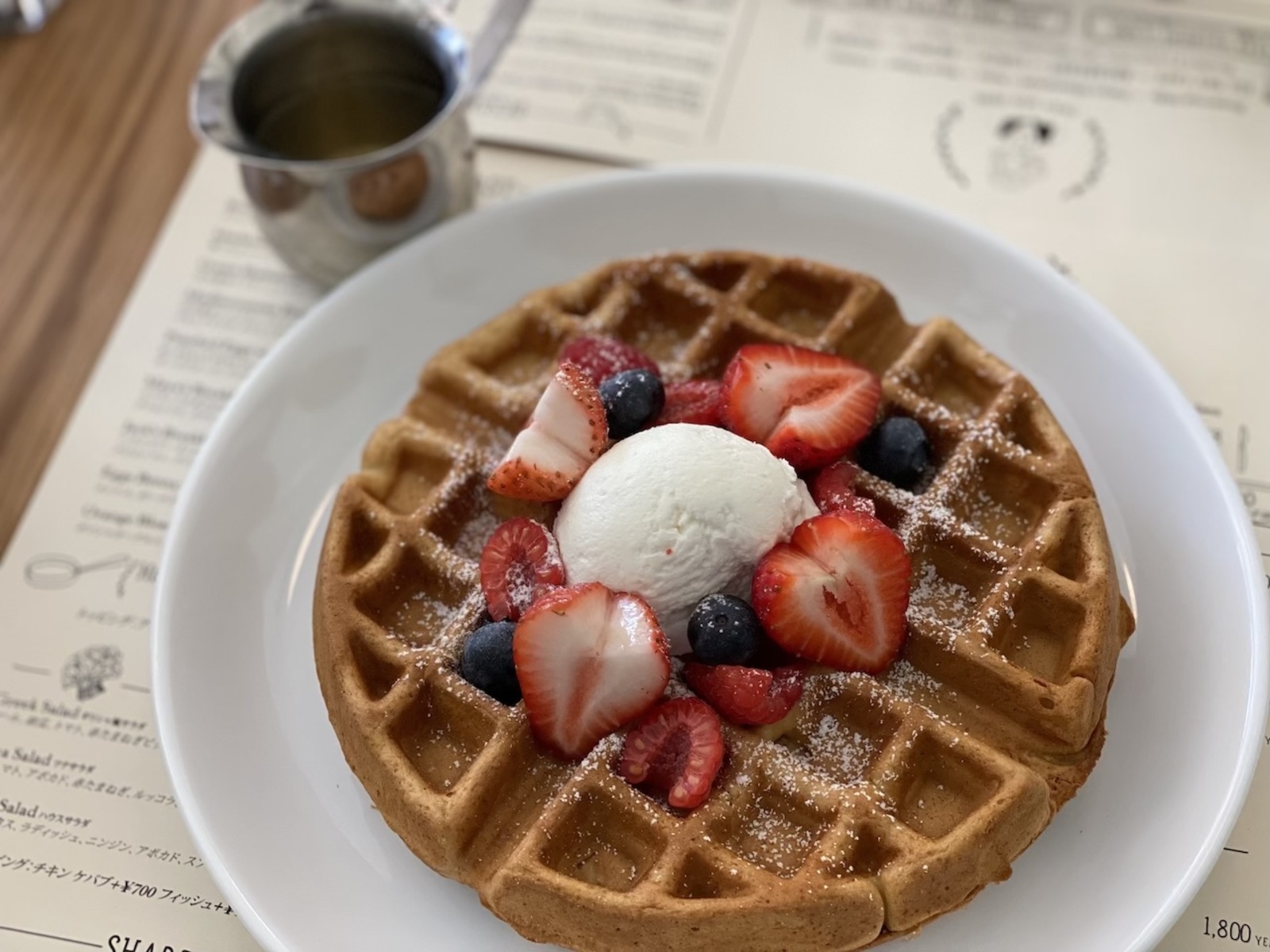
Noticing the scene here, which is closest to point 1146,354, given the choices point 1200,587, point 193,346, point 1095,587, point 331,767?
point 1200,587

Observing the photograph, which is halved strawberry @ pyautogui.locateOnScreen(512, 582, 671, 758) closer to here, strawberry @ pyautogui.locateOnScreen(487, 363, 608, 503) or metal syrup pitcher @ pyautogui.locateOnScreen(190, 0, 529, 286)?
strawberry @ pyautogui.locateOnScreen(487, 363, 608, 503)

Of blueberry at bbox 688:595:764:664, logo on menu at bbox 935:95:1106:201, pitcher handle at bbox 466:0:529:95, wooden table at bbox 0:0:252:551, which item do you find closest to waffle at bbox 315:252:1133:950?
blueberry at bbox 688:595:764:664

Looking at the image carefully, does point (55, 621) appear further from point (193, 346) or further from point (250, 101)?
point (250, 101)

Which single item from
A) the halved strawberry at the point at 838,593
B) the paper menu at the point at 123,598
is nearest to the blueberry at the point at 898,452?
the halved strawberry at the point at 838,593

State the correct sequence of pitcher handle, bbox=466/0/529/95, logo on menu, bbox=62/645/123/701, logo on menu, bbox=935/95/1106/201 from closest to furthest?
1. logo on menu, bbox=62/645/123/701
2. pitcher handle, bbox=466/0/529/95
3. logo on menu, bbox=935/95/1106/201

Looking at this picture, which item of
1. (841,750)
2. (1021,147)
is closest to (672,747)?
(841,750)

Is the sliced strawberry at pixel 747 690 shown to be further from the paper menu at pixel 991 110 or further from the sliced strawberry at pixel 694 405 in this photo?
the paper menu at pixel 991 110
